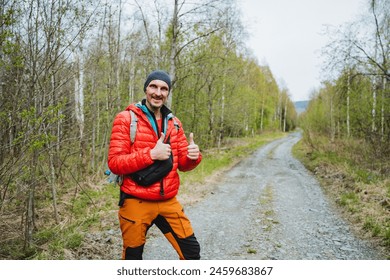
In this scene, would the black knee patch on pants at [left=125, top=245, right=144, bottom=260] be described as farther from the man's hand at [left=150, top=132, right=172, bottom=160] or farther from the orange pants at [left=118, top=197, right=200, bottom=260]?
the man's hand at [left=150, top=132, right=172, bottom=160]

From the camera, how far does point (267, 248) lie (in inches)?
165

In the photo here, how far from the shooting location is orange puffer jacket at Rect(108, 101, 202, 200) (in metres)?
2.01

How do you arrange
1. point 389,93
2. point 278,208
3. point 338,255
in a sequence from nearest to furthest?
1. point 338,255
2. point 278,208
3. point 389,93

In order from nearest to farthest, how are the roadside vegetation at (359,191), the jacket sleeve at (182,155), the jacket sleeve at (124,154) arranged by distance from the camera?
the jacket sleeve at (124,154) → the jacket sleeve at (182,155) → the roadside vegetation at (359,191)

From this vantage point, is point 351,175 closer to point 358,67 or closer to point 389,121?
point 389,121

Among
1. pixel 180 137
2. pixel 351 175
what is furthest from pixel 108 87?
pixel 351 175

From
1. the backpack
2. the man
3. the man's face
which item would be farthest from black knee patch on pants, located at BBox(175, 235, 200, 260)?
the man's face

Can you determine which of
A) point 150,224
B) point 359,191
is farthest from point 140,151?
point 359,191

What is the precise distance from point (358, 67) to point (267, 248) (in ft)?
30.3

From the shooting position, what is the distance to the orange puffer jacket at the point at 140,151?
6.61 ft

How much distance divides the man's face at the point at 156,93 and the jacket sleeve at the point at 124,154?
236 millimetres

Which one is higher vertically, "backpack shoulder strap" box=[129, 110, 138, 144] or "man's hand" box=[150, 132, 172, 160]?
"backpack shoulder strap" box=[129, 110, 138, 144]

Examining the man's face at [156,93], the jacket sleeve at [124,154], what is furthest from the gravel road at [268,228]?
the man's face at [156,93]

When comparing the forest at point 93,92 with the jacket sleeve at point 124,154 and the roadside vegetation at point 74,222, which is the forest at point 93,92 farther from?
the jacket sleeve at point 124,154
